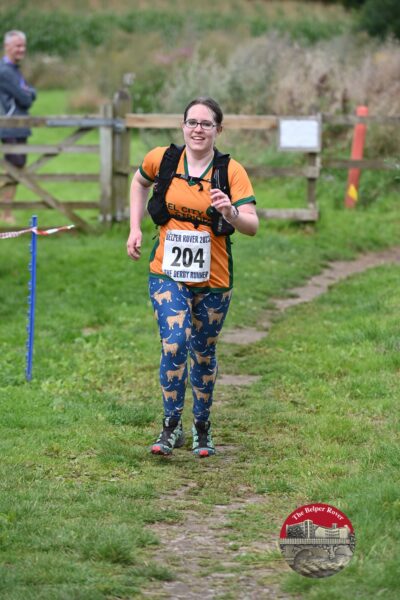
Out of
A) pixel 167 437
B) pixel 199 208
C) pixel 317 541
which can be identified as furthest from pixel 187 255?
pixel 317 541

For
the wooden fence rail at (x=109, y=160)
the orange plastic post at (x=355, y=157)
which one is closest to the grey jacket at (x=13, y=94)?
the wooden fence rail at (x=109, y=160)

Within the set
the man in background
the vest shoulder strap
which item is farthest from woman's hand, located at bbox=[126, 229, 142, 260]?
the man in background

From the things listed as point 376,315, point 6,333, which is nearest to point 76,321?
point 6,333

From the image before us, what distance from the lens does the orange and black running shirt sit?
727cm

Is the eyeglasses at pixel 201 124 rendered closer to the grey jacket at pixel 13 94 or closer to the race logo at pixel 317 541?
the race logo at pixel 317 541

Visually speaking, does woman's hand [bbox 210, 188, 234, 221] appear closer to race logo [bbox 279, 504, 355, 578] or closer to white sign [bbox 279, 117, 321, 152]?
race logo [bbox 279, 504, 355, 578]

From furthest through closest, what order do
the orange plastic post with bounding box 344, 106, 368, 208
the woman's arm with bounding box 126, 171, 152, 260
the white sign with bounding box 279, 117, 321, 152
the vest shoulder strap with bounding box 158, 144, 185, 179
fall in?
the orange plastic post with bounding box 344, 106, 368, 208 → the white sign with bounding box 279, 117, 321, 152 → the woman's arm with bounding box 126, 171, 152, 260 → the vest shoulder strap with bounding box 158, 144, 185, 179

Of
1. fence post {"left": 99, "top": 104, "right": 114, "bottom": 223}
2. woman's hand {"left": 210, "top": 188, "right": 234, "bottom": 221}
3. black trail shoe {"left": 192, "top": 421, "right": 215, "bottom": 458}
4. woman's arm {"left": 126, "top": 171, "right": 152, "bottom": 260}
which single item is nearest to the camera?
woman's hand {"left": 210, "top": 188, "right": 234, "bottom": 221}

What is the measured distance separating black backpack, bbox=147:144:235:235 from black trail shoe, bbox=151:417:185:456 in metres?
1.21

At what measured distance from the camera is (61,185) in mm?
22750

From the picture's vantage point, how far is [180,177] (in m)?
7.32

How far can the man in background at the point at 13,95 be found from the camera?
16.0 m

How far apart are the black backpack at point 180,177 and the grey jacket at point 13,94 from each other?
8856mm

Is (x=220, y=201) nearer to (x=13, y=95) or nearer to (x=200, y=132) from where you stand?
(x=200, y=132)
